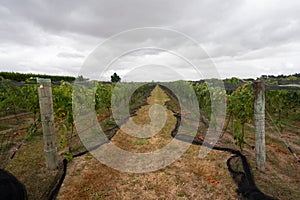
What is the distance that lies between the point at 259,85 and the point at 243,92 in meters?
0.64

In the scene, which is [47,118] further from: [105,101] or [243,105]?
[105,101]

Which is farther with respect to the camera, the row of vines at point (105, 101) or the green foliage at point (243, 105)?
the row of vines at point (105, 101)

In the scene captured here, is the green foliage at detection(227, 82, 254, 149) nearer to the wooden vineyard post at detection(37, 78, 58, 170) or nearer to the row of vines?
the row of vines

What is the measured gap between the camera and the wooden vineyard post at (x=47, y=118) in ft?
10.7

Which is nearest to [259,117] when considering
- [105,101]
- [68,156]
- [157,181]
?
[157,181]

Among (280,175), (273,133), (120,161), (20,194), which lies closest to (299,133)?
(273,133)

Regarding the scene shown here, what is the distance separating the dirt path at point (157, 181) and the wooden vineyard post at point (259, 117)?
25.3 inches

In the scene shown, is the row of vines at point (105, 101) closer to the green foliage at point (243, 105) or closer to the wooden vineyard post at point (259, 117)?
the green foliage at point (243, 105)

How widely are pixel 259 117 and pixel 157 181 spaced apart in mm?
2050

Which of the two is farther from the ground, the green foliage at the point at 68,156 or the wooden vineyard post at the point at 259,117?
the wooden vineyard post at the point at 259,117

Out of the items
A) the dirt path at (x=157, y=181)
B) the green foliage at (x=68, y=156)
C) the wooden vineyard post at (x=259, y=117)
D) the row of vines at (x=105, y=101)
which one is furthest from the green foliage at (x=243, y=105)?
the green foliage at (x=68, y=156)

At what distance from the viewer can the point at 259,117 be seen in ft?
10.4

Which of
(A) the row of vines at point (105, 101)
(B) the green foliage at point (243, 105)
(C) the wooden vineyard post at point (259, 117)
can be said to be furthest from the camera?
Answer: (A) the row of vines at point (105, 101)

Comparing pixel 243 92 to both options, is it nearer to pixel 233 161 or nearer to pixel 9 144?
pixel 233 161
